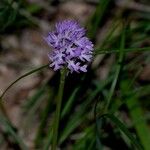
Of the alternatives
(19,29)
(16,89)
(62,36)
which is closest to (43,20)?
(19,29)

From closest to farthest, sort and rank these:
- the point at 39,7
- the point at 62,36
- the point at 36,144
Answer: the point at 62,36, the point at 36,144, the point at 39,7

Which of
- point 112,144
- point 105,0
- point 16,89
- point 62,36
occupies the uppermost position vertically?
point 16,89

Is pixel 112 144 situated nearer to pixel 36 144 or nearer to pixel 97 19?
pixel 36 144

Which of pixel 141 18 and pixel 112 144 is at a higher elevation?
pixel 141 18

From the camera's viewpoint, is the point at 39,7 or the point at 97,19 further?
the point at 39,7

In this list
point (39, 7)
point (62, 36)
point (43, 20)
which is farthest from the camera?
point (43, 20)

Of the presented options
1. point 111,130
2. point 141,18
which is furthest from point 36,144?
point 141,18
